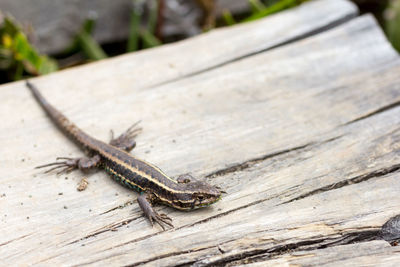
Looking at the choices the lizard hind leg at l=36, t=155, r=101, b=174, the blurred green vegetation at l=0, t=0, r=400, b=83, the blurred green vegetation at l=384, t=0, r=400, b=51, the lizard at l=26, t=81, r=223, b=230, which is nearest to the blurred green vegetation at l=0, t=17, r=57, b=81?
the blurred green vegetation at l=0, t=0, r=400, b=83

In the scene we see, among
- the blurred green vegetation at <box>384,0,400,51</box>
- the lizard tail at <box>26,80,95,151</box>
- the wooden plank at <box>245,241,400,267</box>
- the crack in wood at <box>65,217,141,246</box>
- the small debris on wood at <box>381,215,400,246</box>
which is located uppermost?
the blurred green vegetation at <box>384,0,400,51</box>

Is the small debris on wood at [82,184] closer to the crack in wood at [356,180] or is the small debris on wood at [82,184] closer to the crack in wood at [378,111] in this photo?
the crack in wood at [356,180]

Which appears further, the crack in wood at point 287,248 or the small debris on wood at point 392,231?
the small debris on wood at point 392,231

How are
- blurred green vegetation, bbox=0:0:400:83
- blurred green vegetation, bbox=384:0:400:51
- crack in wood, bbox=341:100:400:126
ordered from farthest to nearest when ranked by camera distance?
blurred green vegetation, bbox=384:0:400:51, blurred green vegetation, bbox=0:0:400:83, crack in wood, bbox=341:100:400:126

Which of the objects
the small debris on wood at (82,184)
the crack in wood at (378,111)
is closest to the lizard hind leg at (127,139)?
the small debris on wood at (82,184)

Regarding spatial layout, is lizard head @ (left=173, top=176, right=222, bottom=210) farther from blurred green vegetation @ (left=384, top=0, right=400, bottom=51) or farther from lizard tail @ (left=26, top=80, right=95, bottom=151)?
blurred green vegetation @ (left=384, top=0, right=400, bottom=51)

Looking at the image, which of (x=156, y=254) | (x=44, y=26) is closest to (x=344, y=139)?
(x=156, y=254)

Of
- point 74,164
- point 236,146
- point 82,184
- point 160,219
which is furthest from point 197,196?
point 74,164
